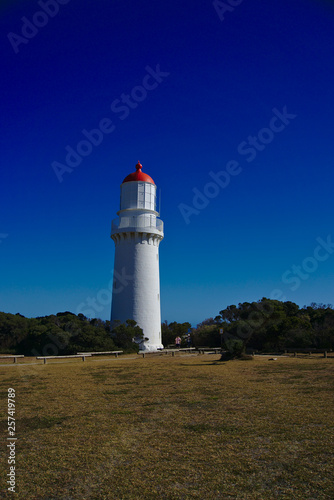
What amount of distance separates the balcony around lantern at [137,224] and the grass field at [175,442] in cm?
2160

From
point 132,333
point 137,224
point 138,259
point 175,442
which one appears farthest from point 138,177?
point 175,442

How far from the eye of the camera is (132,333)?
29.6m

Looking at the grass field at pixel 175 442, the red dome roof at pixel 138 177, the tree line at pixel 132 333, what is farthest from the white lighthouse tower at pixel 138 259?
the grass field at pixel 175 442

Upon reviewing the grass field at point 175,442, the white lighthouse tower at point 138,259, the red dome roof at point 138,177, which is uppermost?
the red dome roof at point 138,177

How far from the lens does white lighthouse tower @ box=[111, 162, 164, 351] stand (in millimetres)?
32000

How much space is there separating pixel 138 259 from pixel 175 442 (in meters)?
26.4

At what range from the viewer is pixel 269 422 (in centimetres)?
733

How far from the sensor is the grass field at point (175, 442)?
183 inches

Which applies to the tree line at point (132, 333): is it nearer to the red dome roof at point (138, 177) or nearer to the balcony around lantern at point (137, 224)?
the balcony around lantern at point (137, 224)

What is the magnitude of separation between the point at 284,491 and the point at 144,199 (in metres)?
29.9

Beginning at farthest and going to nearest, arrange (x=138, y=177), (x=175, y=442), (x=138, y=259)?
(x=138, y=177) → (x=138, y=259) → (x=175, y=442)

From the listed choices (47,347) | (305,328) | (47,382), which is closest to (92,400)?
(47,382)

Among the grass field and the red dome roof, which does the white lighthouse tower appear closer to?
the red dome roof

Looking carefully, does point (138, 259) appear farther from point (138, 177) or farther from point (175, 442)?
point (175, 442)
